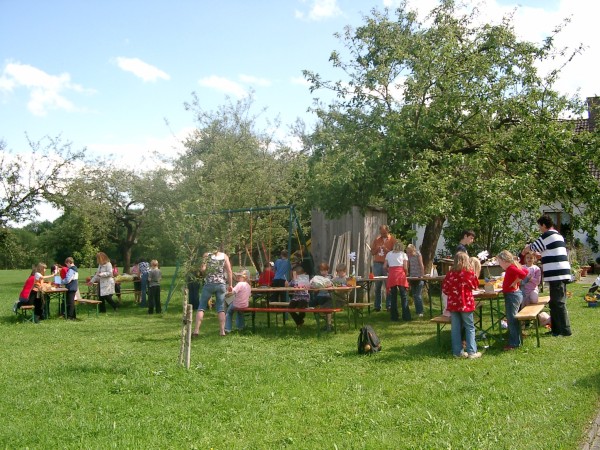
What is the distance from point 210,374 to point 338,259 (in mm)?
8858

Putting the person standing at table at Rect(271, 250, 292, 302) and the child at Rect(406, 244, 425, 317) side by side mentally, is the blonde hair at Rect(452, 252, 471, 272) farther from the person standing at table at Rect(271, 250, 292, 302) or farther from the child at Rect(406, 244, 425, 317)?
the person standing at table at Rect(271, 250, 292, 302)

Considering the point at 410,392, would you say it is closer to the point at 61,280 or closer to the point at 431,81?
the point at 431,81

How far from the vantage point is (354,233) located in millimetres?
16562

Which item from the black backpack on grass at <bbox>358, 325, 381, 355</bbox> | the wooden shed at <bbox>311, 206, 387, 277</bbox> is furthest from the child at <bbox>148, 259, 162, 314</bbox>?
the black backpack on grass at <bbox>358, 325, 381, 355</bbox>

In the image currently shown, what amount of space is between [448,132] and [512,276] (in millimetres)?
4807

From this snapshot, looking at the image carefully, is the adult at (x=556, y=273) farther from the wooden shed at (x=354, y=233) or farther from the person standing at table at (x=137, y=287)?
the person standing at table at (x=137, y=287)

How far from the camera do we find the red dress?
28.7 feet

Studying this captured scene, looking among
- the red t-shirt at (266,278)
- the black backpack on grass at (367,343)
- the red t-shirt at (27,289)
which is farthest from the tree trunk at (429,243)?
the red t-shirt at (27,289)

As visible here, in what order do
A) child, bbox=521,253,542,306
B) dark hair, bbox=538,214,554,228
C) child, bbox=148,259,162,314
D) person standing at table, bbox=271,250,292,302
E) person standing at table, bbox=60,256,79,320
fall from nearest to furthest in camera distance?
dark hair, bbox=538,214,554,228, child, bbox=521,253,542,306, person standing at table, bbox=271,250,292,302, person standing at table, bbox=60,256,79,320, child, bbox=148,259,162,314

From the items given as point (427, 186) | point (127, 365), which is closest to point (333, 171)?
point (427, 186)

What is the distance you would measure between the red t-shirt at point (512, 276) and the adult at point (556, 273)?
37.0 inches

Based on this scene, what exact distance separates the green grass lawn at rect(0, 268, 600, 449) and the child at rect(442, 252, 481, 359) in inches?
12.6

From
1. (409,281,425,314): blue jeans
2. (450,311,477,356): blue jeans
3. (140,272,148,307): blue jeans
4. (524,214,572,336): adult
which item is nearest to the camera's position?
(450,311,477,356): blue jeans

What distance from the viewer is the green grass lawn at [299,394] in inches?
208
